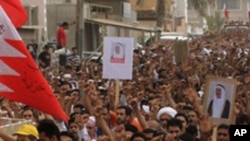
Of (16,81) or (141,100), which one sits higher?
(16,81)

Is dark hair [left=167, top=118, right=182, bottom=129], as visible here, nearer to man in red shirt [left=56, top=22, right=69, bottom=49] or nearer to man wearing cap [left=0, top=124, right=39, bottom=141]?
man wearing cap [left=0, top=124, right=39, bottom=141]

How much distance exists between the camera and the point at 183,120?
8.64 metres

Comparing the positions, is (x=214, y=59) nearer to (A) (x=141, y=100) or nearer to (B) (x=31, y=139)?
(A) (x=141, y=100)

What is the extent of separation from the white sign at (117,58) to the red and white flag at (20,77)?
13.9 feet

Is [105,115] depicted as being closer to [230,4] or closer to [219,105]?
[219,105]

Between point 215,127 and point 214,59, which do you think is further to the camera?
point 214,59

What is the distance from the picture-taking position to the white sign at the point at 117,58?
11094 mm

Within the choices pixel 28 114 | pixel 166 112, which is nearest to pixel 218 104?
pixel 166 112

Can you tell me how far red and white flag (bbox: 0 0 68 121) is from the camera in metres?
6.64

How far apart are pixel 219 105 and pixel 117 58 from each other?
13.6 ft

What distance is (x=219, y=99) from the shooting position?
24.1ft

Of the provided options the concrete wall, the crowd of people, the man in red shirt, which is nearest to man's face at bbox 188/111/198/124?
the crowd of people

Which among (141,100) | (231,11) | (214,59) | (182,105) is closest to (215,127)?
(182,105)

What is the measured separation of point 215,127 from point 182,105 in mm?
3411
